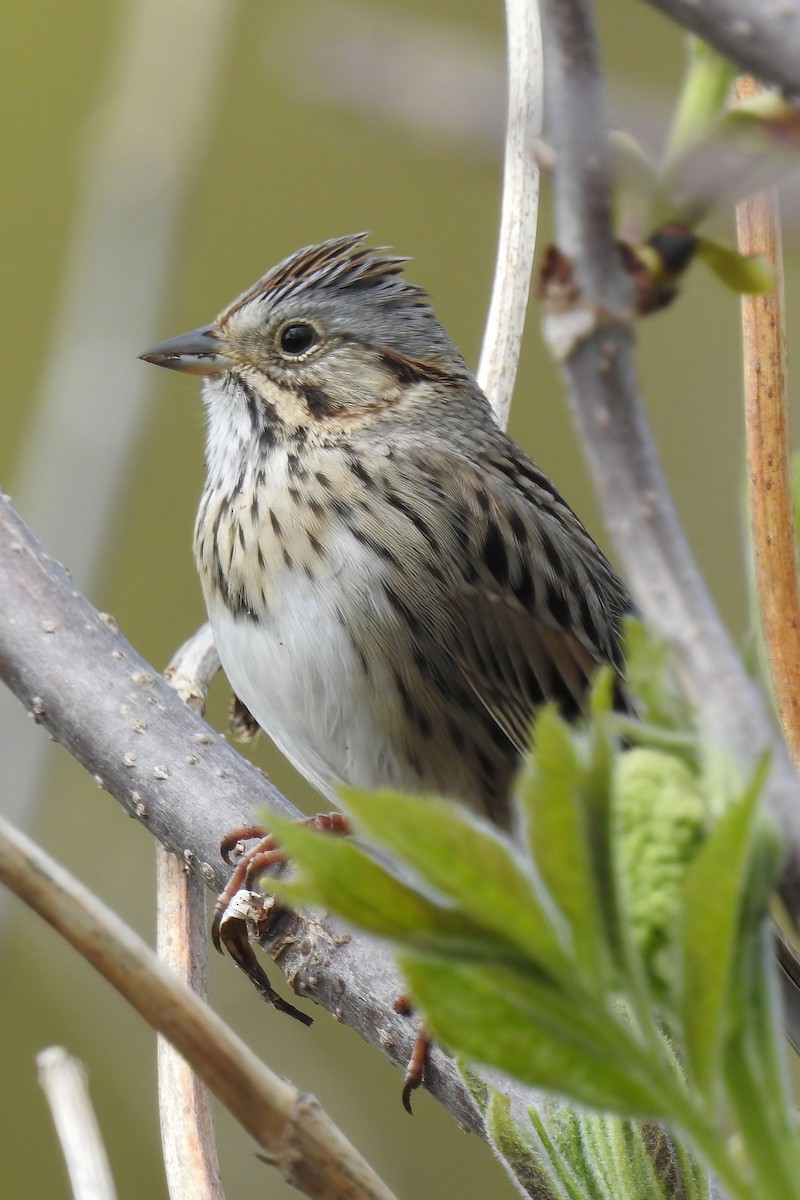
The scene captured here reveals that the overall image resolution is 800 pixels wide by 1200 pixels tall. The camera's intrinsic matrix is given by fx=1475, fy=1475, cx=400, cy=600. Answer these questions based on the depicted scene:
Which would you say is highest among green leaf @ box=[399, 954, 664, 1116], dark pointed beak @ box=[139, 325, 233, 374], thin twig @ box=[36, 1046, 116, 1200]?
dark pointed beak @ box=[139, 325, 233, 374]

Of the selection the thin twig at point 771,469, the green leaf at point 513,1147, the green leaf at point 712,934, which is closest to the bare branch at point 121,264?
the thin twig at point 771,469

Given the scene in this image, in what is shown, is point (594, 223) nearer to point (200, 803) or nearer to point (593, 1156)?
point (593, 1156)

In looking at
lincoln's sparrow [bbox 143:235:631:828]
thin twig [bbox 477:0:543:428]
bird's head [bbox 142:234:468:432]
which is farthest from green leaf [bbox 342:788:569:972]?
bird's head [bbox 142:234:468:432]

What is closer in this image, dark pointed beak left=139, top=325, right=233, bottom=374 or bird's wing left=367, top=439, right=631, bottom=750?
bird's wing left=367, top=439, right=631, bottom=750

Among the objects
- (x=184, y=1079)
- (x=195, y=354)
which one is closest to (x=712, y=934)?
(x=184, y=1079)

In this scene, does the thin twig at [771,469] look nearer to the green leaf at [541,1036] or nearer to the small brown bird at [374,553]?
the green leaf at [541,1036]

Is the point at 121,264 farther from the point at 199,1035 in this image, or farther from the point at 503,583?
the point at 199,1035

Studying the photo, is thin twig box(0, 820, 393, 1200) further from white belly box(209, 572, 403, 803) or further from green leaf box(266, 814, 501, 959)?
white belly box(209, 572, 403, 803)

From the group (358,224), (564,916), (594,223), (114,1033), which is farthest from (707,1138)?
(358,224)
